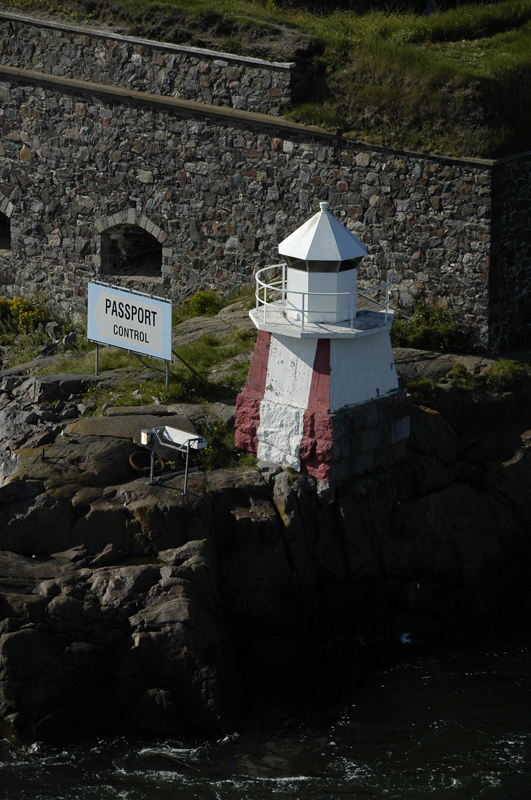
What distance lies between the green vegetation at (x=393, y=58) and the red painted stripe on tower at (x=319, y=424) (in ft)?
16.2

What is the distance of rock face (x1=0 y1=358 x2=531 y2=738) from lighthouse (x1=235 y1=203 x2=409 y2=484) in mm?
388

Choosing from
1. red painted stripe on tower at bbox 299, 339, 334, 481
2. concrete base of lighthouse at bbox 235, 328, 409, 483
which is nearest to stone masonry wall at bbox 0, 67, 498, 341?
concrete base of lighthouse at bbox 235, 328, 409, 483

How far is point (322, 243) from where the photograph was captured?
12.9m

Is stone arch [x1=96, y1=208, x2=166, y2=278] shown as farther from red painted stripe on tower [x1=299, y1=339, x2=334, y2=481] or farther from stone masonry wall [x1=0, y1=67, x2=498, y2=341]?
red painted stripe on tower [x1=299, y1=339, x2=334, y2=481]

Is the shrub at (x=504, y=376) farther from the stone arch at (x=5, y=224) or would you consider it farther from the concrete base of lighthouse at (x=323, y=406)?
the stone arch at (x=5, y=224)

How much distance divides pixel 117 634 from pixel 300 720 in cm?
216

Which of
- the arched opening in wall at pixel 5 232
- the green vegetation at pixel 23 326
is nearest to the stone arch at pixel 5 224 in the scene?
the arched opening in wall at pixel 5 232

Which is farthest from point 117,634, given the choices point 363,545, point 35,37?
point 35,37

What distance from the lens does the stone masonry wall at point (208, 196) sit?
1659 cm

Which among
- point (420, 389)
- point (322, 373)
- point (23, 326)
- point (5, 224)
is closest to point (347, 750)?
point (322, 373)

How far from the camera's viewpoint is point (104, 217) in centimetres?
2031

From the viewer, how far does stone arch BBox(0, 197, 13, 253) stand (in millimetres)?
21406

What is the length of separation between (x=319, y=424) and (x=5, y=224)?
12.6m

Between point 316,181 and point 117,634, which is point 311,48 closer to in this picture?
point 316,181
